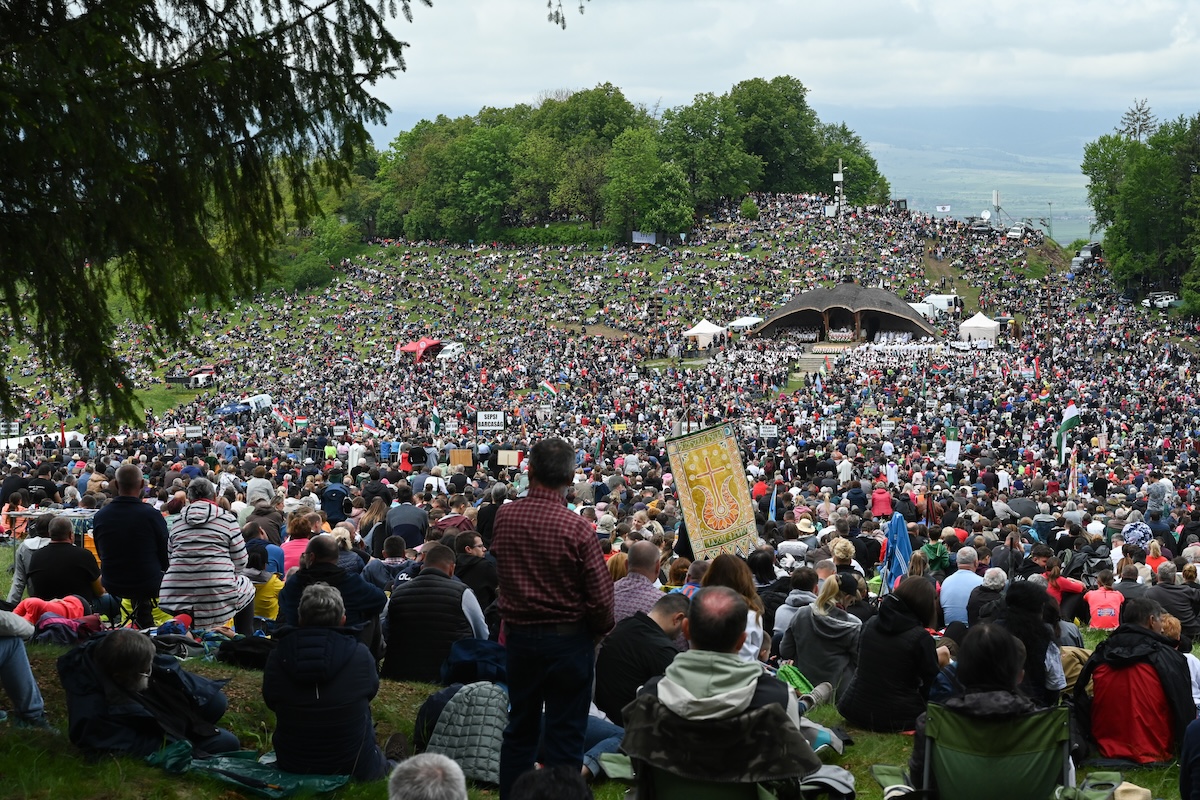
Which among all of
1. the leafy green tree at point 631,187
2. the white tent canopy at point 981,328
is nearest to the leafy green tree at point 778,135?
the leafy green tree at point 631,187

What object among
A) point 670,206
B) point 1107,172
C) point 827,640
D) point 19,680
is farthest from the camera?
point 670,206

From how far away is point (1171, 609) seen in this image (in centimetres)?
1020

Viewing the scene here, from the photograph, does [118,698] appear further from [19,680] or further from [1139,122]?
[1139,122]

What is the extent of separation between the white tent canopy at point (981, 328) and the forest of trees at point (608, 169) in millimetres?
26724

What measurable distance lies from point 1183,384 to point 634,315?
26.6 m

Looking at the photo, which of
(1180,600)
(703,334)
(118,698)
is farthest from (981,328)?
(118,698)

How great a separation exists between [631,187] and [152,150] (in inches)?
2875

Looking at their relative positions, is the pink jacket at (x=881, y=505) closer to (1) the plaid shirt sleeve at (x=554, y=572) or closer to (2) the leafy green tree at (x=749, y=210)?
(1) the plaid shirt sleeve at (x=554, y=572)

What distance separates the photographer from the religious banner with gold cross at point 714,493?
10516 mm

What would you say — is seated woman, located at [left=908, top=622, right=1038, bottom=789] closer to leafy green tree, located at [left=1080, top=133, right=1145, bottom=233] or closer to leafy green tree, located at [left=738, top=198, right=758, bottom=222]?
leafy green tree, located at [left=1080, top=133, right=1145, bottom=233]

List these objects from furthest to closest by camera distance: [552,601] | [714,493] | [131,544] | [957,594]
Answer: [714,493] < [957,594] < [131,544] < [552,601]

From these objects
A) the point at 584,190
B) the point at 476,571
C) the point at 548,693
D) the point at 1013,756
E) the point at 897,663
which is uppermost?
the point at 584,190

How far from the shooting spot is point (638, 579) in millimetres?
7336

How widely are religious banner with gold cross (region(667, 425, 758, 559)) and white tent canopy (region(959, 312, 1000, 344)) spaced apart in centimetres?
4453
